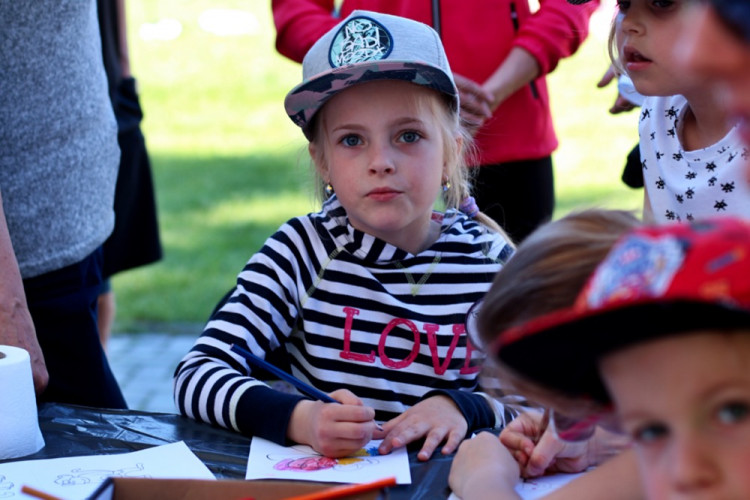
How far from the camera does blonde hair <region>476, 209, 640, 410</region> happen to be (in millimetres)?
1057

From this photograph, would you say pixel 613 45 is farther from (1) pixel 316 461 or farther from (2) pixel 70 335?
(2) pixel 70 335

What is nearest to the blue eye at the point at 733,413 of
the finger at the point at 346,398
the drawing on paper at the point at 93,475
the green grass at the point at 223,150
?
the finger at the point at 346,398

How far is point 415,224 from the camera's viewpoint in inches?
80.5

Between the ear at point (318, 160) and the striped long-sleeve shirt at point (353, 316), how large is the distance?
119 mm

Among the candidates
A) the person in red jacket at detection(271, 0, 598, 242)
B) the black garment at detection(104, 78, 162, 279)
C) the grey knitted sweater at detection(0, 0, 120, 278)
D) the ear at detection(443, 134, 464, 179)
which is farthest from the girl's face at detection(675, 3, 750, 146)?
the black garment at detection(104, 78, 162, 279)

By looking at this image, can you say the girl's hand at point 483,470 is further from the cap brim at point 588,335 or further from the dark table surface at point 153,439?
the cap brim at point 588,335

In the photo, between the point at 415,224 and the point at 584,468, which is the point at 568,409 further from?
the point at 415,224

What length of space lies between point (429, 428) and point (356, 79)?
2.19ft

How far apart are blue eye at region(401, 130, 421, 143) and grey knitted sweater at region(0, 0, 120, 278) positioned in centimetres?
74

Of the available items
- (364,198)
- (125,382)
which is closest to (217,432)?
(364,198)

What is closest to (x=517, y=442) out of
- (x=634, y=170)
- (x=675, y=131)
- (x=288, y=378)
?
(x=288, y=378)

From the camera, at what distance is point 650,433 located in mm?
948

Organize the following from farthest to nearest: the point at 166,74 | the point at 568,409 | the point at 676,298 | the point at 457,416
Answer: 1. the point at 166,74
2. the point at 457,416
3. the point at 568,409
4. the point at 676,298

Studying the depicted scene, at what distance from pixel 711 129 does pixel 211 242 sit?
14.7ft
